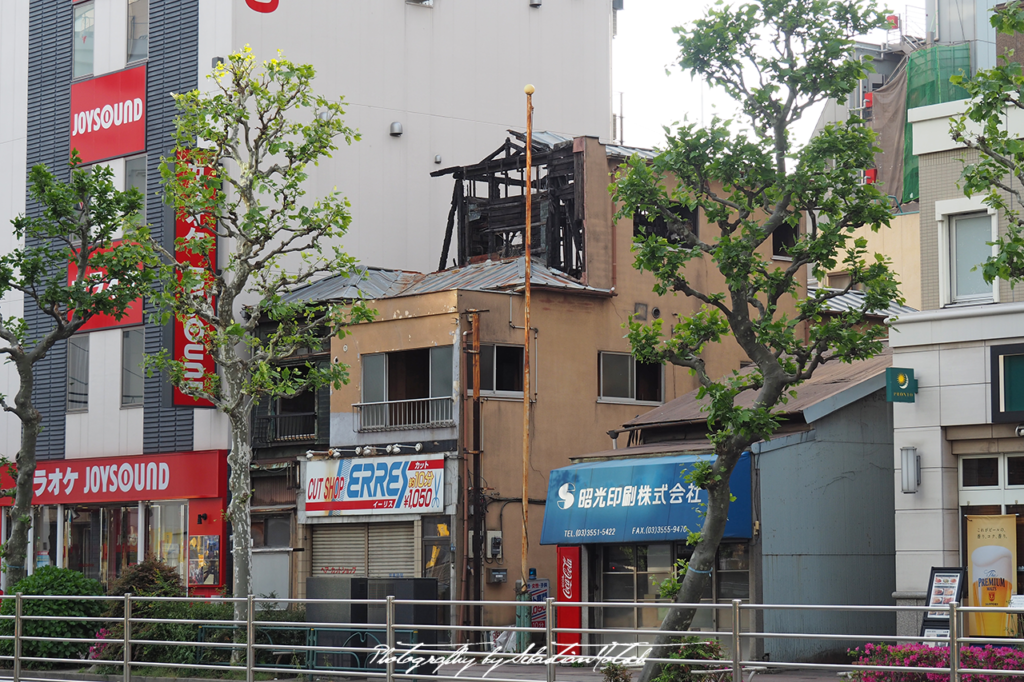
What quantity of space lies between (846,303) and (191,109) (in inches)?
722

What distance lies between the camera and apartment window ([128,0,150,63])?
126ft

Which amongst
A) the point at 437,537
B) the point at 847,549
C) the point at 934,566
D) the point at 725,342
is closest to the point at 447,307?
the point at 437,537

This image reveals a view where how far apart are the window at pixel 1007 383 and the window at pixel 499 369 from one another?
38.1 ft

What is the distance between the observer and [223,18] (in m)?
36.0

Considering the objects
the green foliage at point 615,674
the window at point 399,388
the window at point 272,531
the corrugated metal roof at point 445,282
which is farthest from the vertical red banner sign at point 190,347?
the green foliage at point 615,674

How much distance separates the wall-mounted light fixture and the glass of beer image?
140 cm

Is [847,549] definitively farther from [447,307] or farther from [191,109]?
[191,109]

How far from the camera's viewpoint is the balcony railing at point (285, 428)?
109 feet

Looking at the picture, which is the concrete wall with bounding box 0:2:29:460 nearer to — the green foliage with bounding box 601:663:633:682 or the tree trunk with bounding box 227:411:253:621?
the tree trunk with bounding box 227:411:253:621

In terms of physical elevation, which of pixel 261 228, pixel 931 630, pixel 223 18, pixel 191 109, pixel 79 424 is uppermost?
pixel 223 18

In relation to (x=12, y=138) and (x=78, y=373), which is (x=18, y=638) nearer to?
(x=78, y=373)

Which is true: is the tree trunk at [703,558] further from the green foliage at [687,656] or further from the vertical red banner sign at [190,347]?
the vertical red banner sign at [190,347]

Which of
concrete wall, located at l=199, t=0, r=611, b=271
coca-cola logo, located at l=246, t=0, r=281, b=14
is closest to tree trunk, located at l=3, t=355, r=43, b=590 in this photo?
concrete wall, located at l=199, t=0, r=611, b=271

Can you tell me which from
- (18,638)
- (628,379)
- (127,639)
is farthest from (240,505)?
(628,379)
